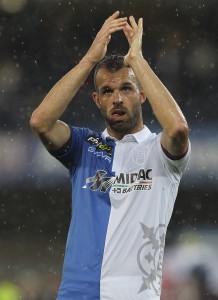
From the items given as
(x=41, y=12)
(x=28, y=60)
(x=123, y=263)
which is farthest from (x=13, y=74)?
(x=123, y=263)

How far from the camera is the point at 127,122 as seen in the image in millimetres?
3551

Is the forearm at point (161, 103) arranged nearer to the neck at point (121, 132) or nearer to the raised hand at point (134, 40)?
the raised hand at point (134, 40)

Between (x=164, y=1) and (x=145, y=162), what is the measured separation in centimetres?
708

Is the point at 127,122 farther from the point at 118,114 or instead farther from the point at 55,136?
the point at 55,136

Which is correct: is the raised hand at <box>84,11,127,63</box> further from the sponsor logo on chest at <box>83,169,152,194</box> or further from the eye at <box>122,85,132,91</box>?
the sponsor logo on chest at <box>83,169,152,194</box>

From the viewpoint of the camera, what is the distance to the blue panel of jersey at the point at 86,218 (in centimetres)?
316

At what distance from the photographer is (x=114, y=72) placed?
11.9 feet

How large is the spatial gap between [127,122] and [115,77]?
0.24m

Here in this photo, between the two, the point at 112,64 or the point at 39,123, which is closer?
the point at 39,123

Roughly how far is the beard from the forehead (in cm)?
14

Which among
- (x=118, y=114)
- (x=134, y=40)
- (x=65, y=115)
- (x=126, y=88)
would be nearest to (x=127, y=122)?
(x=118, y=114)

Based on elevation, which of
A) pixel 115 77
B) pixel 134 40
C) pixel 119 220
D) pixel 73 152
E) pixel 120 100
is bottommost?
pixel 119 220

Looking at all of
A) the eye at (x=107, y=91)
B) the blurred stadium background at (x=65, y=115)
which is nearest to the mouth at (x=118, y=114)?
the eye at (x=107, y=91)

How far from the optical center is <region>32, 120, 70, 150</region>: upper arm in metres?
3.47
